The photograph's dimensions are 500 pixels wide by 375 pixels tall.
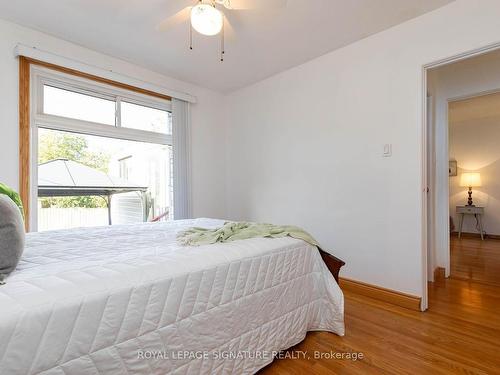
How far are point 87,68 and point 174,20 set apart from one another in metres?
1.09

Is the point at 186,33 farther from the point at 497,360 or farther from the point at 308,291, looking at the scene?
the point at 497,360

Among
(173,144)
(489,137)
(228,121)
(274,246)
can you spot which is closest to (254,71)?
(228,121)

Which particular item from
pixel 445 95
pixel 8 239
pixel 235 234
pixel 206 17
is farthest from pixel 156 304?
pixel 445 95

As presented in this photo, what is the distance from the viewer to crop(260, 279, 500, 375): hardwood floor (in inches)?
56.5

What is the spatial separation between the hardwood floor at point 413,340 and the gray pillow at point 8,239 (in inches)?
49.3

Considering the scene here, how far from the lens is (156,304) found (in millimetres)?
971

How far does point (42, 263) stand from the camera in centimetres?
Result: 108

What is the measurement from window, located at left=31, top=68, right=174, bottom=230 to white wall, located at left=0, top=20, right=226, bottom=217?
18 cm

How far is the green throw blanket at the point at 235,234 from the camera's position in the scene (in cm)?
148

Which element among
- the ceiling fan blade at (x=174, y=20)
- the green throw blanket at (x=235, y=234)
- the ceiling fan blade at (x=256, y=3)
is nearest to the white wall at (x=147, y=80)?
the ceiling fan blade at (x=174, y=20)

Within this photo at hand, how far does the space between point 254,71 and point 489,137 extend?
5.21 m

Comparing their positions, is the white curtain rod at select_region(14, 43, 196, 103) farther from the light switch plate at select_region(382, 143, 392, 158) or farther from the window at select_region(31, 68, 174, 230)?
the light switch plate at select_region(382, 143, 392, 158)

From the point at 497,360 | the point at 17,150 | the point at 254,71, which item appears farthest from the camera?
the point at 254,71

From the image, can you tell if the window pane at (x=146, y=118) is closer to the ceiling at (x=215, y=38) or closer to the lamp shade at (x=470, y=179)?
the ceiling at (x=215, y=38)
